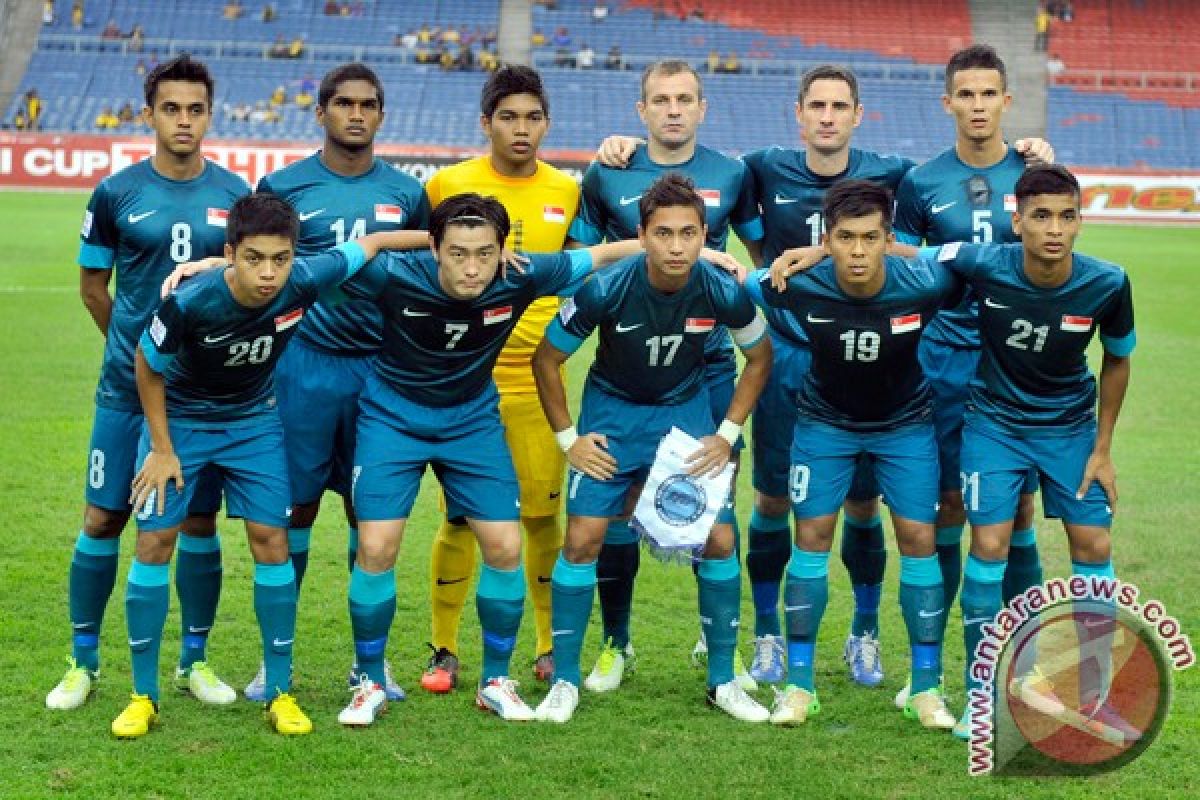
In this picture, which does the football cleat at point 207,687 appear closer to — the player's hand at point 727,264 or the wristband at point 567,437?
the wristband at point 567,437

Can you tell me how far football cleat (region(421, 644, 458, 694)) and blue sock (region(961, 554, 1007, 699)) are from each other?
2039 millimetres

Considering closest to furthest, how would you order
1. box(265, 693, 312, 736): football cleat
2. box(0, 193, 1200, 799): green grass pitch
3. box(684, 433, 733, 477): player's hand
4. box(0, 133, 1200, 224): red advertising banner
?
box(0, 193, 1200, 799): green grass pitch
box(265, 693, 312, 736): football cleat
box(684, 433, 733, 477): player's hand
box(0, 133, 1200, 224): red advertising banner

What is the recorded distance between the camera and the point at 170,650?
259 inches

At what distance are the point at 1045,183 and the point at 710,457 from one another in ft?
5.20

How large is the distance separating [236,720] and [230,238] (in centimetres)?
178

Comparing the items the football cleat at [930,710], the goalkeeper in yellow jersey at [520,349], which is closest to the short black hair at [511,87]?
the goalkeeper in yellow jersey at [520,349]

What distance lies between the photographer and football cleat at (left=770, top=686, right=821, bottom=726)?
5.77 m

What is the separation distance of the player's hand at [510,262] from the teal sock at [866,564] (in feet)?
6.10

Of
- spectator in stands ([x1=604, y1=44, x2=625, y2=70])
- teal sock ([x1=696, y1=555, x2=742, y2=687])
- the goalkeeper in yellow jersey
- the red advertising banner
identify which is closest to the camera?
teal sock ([x1=696, y1=555, x2=742, y2=687])

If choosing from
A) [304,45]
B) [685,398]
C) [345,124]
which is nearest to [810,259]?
[685,398]

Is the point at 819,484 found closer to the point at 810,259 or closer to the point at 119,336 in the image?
the point at 810,259

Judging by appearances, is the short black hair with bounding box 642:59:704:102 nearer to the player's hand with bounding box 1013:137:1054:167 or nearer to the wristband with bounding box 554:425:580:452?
the player's hand with bounding box 1013:137:1054:167

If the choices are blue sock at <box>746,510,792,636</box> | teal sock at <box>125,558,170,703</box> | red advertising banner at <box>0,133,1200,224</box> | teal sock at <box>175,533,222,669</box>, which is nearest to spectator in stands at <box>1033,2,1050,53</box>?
red advertising banner at <box>0,133,1200,224</box>

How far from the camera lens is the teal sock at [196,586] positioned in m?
6.04
